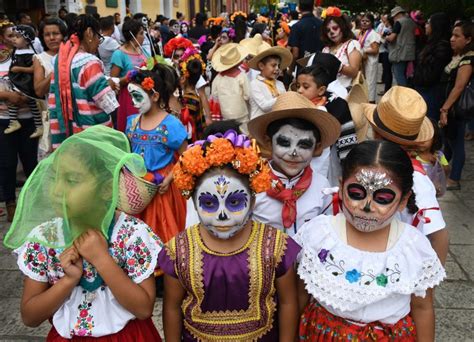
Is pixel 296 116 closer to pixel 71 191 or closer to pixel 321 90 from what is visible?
pixel 321 90

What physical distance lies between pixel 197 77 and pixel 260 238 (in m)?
4.07

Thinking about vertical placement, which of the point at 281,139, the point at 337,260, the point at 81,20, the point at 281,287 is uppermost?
the point at 81,20

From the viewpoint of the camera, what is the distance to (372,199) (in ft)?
5.92

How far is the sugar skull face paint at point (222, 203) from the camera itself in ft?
6.01

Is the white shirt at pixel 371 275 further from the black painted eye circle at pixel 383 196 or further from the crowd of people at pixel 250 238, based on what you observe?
the black painted eye circle at pixel 383 196

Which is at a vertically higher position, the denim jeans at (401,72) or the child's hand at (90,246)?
the child's hand at (90,246)

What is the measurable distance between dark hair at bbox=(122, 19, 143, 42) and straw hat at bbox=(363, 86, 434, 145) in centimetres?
415

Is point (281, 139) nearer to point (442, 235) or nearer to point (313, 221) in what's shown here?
point (313, 221)

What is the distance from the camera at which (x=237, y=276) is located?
6.13ft

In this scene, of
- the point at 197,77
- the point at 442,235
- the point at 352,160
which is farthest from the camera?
the point at 197,77

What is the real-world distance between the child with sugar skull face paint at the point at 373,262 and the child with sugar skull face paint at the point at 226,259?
0.46ft

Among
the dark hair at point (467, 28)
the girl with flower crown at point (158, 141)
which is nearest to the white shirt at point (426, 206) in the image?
the girl with flower crown at point (158, 141)

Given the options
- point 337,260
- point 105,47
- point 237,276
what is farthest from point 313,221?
point 105,47

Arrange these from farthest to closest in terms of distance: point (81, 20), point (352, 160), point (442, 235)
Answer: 1. point (81, 20)
2. point (442, 235)
3. point (352, 160)
